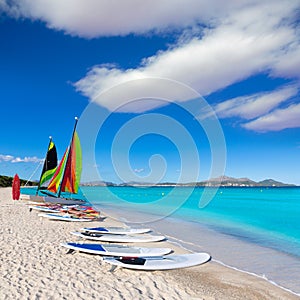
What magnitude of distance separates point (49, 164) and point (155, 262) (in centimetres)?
1893

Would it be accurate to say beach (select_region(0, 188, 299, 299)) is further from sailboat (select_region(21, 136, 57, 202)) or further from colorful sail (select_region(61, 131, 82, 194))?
sailboat (select_region(21, 136, 57, 202))

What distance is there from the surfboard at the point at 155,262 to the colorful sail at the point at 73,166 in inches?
600

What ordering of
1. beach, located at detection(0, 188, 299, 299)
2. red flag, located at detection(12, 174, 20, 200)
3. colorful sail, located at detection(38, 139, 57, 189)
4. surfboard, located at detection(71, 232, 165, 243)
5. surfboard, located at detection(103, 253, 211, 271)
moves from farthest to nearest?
red flag, located at detection(12, 174, 20, 200) → colorful sail, located at detection(38, 139, 57, 189) → surfboard, located at detection(71, 232, 165, 243) → surfboard, located at detection(103, 253, 211, 271) → beach, located at detection(0, 188, 299, 299)

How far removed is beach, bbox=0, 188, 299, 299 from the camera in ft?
18.9

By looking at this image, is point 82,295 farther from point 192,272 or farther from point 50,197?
point 50,197

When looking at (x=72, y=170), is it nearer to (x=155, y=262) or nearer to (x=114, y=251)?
(x=114, y=251)

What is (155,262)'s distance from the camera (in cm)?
766

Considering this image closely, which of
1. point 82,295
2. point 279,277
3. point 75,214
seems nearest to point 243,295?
point 279,277

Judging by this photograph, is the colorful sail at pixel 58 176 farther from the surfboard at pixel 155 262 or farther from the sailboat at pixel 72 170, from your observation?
the surfboard at pixel 155 262

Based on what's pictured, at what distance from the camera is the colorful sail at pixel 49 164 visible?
24172mm

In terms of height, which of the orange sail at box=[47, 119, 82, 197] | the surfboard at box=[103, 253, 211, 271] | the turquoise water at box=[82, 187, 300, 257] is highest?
the orange sail at box=[47, 119, 82, 197]

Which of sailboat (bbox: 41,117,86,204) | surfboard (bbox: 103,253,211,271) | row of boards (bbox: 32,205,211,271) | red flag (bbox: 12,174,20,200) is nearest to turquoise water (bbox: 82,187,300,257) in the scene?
surfboard (bbox: 103,253,211,271)

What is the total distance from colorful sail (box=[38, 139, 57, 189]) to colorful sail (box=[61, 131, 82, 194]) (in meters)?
2.61

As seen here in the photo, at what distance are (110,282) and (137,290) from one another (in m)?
0.73
